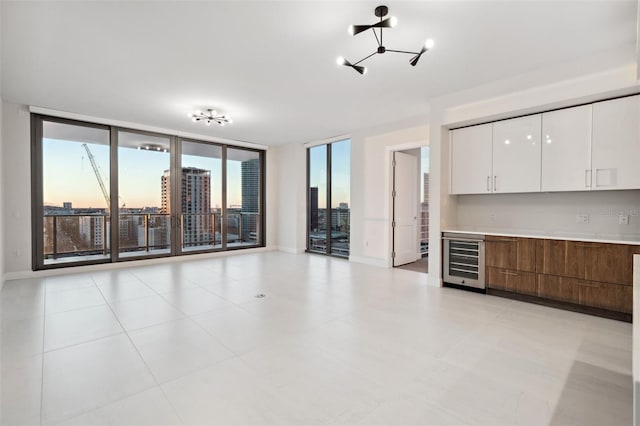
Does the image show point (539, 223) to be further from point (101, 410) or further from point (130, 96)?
point (130, 96)

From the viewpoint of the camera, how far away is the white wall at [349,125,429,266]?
6.21 metres

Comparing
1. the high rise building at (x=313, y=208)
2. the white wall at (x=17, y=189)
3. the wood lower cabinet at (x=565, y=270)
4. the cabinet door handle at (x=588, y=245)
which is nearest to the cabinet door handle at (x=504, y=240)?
the wood lower cabinet at (x=565, y=270)

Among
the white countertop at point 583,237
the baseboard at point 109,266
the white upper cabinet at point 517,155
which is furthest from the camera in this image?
the baseboard at point 109,266

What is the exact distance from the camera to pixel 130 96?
4.62 m

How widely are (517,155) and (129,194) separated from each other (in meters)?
7.27

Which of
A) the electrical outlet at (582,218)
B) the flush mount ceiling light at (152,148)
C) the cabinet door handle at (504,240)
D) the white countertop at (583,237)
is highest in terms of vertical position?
the flush mount ceiling light at (152,148)

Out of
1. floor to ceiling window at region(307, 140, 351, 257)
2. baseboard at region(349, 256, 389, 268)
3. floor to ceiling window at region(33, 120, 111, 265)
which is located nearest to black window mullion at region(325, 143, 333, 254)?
floor to ceiling window at region(307, 140, 351, 257)

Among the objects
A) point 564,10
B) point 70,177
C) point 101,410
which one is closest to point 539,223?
point 564,10

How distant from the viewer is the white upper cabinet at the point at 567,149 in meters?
3.62

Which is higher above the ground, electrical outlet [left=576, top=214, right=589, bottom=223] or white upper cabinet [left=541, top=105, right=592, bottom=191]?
white upper cabinet [left=541, top=105, right=592, bottom=191]

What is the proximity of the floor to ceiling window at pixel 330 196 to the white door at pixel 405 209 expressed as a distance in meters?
1.20

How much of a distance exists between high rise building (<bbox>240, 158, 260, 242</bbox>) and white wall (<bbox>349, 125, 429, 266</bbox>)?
10.3 ft

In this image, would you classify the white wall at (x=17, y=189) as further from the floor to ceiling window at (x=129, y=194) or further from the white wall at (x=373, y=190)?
the white wall at (x=373, y=190)

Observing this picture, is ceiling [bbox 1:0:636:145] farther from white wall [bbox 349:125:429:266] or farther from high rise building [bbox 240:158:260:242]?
high rise building [bbox 240:158:260:242]
